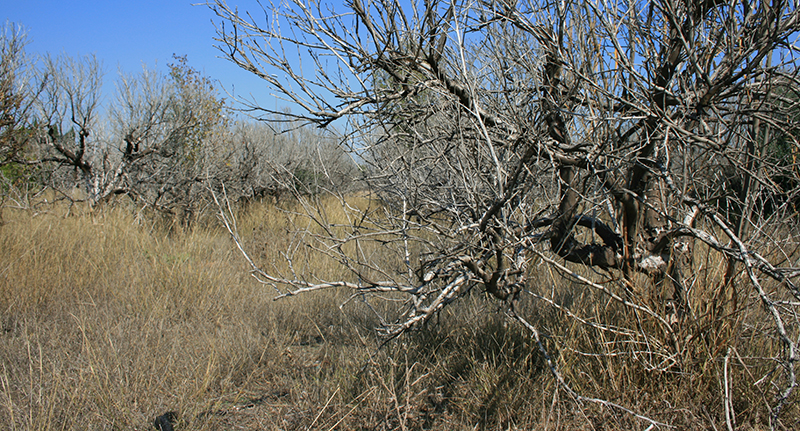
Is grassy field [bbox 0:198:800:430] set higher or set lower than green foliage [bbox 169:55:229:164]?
lower

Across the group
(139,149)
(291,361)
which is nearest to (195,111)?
(139,149)

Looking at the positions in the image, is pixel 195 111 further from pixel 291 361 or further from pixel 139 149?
pixel 291 361

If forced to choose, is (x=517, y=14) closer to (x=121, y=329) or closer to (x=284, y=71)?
(x=284, y=71)

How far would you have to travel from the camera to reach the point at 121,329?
142 inches

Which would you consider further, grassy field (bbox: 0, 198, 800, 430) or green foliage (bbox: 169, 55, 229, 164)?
green foliage (bbox: 169, 55, 229, 164)

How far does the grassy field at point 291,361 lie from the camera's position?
235cm

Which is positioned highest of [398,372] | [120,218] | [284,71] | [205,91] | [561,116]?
[205,91]

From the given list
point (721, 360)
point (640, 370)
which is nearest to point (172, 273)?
point (640, 370)

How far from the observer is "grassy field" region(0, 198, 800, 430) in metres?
2.35

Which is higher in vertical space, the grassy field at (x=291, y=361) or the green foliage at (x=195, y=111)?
the green foliage at (x=195, y=111)

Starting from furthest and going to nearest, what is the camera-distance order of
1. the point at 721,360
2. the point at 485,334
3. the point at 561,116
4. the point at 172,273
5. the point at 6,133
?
the point at 6,133 → the point at 172,273 → the point at 485,334 → the point at 561,116 → the point at 721,360

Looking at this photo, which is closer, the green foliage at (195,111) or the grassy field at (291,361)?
the grassy field at (291,361)

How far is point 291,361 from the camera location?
3.55m

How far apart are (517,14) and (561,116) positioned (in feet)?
2.03
